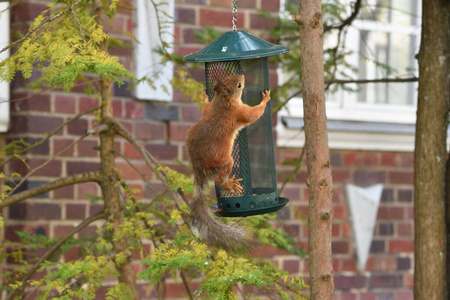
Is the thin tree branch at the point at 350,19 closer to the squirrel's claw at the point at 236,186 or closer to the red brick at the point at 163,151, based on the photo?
the red brick at the point at 163,151

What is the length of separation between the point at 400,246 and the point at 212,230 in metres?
3.24

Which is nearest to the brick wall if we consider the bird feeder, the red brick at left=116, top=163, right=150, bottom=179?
the red brick at left=116, top=163, right=150, bottom=179

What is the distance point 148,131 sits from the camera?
14.9ft

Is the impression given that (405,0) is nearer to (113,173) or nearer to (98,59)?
(113,173)

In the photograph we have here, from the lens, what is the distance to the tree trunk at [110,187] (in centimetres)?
331

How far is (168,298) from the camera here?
4.58 meters

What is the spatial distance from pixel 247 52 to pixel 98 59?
0.52 meters

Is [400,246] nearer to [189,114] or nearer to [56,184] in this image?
[189,114]

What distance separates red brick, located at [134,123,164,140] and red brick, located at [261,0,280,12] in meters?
1.08

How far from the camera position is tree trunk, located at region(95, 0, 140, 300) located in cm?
331

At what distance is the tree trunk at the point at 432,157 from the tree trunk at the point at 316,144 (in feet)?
2.70

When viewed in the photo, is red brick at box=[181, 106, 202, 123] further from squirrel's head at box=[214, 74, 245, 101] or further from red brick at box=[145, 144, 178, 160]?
squirrel's head at box=[214, 74, 245, 101]

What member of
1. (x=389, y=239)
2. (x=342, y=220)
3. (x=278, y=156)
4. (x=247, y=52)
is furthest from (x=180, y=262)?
(x=389, y=239)

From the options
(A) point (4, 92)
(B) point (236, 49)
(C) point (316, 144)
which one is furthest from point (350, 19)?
(A) point (4, 92)
